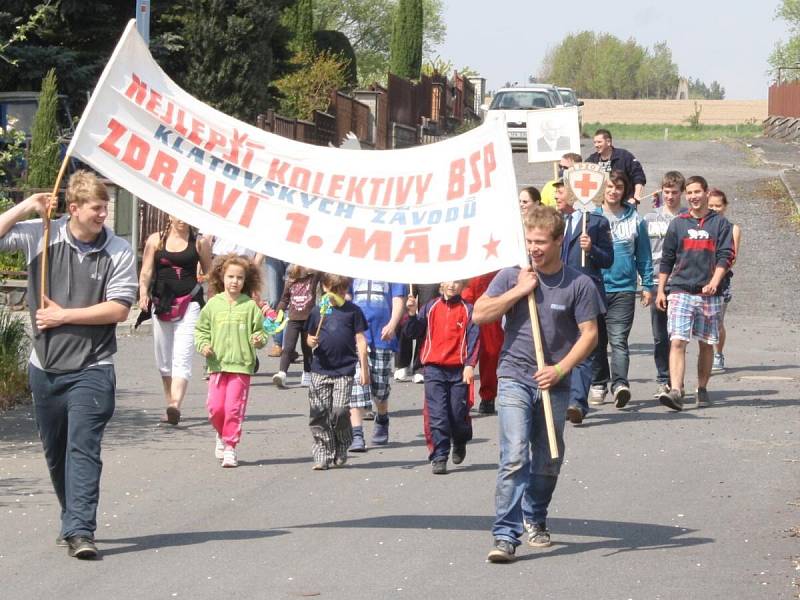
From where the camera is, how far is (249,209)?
334 inches

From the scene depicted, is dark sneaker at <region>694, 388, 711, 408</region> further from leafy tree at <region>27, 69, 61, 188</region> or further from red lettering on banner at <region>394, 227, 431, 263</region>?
leafy tree at <region>27, 69, 61, 188</region>

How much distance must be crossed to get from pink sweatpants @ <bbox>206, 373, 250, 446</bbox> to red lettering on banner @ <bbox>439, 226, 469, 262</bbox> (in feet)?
9.54

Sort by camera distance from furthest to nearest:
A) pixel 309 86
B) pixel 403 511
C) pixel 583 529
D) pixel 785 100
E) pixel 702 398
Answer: pixel 785 100 → pixel 309 86 → pixel 702 398 → pixel 403 511 → pixel 583 529

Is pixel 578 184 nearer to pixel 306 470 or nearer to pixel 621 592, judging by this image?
pixel 306 470

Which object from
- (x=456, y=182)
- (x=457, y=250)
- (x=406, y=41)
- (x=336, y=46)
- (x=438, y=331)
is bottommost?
(x=438, y=331)

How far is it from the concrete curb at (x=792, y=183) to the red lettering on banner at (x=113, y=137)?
2588 cm

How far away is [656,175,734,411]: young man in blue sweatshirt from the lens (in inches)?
529

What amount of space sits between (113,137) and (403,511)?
2776 millimetres

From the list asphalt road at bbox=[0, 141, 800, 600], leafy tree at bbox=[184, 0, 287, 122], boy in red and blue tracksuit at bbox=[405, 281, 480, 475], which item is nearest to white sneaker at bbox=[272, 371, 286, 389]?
asphalt road at bbox=[0, 141, 800, 600]

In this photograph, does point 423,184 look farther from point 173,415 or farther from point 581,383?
point 173,415

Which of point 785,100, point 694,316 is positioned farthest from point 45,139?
point 785,100

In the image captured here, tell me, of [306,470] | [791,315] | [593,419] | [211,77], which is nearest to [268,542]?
[306,470]

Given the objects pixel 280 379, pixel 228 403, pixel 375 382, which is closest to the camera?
pixel 228 403

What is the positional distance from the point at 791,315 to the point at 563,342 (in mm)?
13244
